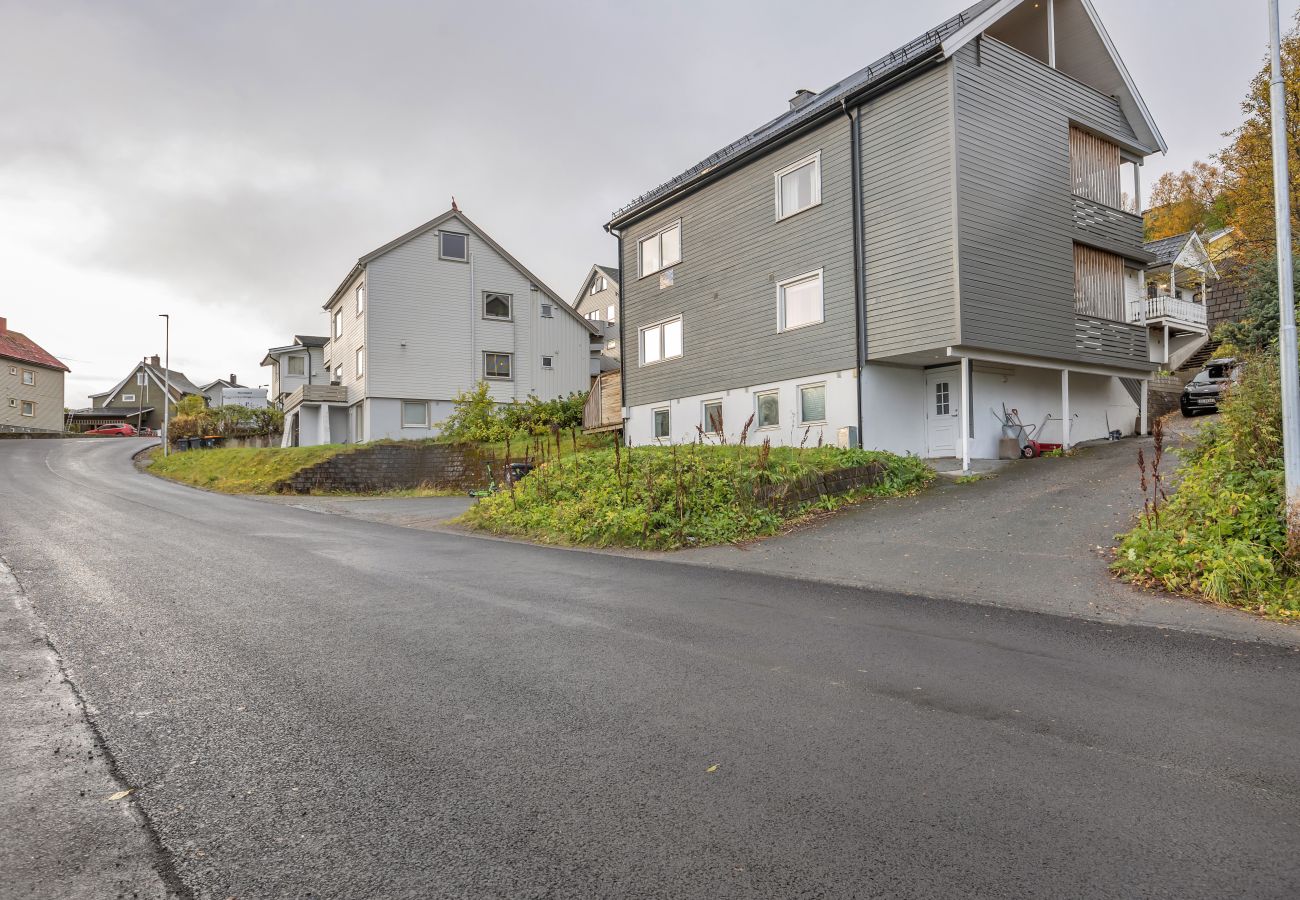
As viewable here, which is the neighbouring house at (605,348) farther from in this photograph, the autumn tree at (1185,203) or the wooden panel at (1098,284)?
the autumn tree at (1185,203)

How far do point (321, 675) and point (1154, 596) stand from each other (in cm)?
746

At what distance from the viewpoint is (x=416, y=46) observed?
18.4 metres

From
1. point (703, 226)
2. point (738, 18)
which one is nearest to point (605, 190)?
point (703, 226)

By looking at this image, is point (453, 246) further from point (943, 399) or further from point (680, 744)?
point (680, 744)

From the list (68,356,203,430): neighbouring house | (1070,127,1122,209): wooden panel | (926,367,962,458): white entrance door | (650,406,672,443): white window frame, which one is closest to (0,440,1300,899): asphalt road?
(926,367,962,458): white entrance door

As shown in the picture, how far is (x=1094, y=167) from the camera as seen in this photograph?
63.3 feet

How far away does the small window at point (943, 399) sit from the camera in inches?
702

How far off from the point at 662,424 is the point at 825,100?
403 inches

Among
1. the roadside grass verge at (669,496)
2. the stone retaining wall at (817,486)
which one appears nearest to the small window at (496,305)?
the roadside grass verge at (669,496)

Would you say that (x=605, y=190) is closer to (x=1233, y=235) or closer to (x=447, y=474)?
(x=447, y=474)

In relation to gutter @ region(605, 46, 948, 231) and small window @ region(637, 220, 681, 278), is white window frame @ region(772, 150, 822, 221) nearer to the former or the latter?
gutter @ region(605, 46, 948, 231)

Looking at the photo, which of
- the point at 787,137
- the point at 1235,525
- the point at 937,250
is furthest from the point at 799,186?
the point at 1235,525

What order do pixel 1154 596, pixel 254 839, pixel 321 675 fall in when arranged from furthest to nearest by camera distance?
1. pixel 1154 596
2. pixel 321 675
3. pixel 254 839

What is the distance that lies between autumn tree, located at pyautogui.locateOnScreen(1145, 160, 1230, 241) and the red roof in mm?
72944
